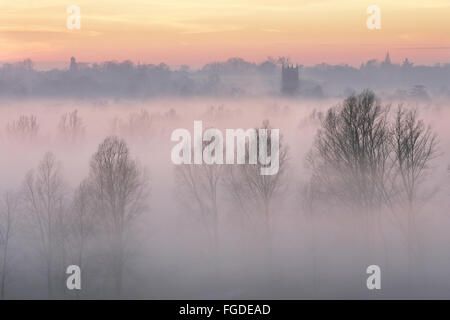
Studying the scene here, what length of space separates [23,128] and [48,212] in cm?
2983

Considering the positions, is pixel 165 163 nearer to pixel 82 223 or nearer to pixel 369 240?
pixel 82 223

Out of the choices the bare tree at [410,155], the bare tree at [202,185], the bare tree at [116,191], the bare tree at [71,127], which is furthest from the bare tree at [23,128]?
the bare tree at [410,155]

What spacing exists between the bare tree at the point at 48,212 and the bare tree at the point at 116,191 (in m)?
2.39

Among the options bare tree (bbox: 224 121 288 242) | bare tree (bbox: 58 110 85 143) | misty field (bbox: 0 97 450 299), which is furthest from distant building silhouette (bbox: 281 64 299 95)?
bare tree (bbox: 224 121 288 242)

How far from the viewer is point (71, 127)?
7206cm

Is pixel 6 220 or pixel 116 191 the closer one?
pixel 116 191

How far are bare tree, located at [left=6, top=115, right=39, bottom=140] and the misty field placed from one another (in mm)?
20363

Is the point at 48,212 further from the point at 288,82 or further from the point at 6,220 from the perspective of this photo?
the point at 288,82

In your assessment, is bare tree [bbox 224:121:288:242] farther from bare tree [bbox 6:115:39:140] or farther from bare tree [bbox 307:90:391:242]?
bare tree [bbox 6:115:39:140]

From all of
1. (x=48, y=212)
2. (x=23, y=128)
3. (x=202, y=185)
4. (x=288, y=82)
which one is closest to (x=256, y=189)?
(x=202, y=185)

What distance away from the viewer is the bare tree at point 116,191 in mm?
39819

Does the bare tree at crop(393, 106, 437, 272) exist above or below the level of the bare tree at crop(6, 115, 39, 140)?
below

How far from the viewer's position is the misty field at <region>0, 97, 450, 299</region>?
37.5m

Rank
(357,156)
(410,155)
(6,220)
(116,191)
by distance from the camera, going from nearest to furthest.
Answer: (357,156) < (410,155) < (116,191) < (6,220)
